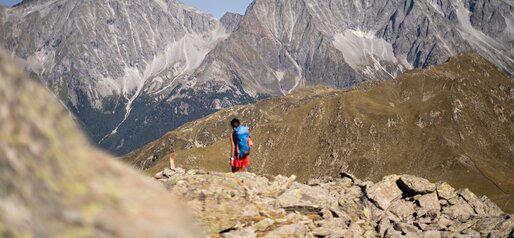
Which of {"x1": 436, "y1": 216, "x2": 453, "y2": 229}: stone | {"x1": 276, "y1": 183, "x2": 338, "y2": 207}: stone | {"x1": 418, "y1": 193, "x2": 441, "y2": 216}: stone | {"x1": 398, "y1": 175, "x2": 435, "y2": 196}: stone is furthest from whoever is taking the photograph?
{"x1": 398, "y1": 175, "x2": 435, "y2": 196}: stone

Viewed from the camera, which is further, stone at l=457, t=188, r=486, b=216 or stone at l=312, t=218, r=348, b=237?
stone at l=457, t=188, r=486, b=216

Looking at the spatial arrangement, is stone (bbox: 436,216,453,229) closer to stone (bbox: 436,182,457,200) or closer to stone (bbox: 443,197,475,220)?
stone (bbox: 443,197,475,220)

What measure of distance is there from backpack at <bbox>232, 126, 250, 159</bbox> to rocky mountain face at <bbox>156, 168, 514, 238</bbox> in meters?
1.49

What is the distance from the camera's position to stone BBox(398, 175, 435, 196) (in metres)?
40.1

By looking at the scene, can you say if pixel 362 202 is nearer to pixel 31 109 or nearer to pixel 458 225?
pixel 458 225

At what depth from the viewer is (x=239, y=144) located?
94.1 feet

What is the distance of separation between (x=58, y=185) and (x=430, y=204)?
3643 centimetres

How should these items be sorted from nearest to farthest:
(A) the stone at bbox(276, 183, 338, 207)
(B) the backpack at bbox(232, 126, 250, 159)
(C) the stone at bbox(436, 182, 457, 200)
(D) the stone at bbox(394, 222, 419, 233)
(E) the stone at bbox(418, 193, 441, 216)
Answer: (A) the stone at bbox(276, 183, 338, 207)
(B) the backpack at bbox(232, 126, 250, 159)
(D) the stone at bbox(394, 222, 419, 233)
(E) the stone at bbox(418, 193, 441, 216)
(C) the stone at bbox(436, 182, 457, 200)

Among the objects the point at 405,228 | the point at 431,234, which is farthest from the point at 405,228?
the point at 431,234

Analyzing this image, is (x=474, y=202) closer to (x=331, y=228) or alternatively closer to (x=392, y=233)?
(x=392, y=233)

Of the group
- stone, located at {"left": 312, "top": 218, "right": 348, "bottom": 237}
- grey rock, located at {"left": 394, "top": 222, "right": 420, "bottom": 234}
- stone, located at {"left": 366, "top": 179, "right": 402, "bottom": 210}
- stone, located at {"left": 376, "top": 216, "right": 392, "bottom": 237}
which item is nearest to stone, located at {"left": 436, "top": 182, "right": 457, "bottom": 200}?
stone, located at {"left": 366, "top": 179, "right": 402, "bottom": 210}

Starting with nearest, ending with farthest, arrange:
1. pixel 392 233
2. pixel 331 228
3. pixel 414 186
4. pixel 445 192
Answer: pixel 331 228 → pixel 392 233 → pixel 414 186 → pixel 445 192

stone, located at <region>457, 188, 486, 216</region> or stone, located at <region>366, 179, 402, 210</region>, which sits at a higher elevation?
stone, located at <region>366, 179, 402, 210</region>

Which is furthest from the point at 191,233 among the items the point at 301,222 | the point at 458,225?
the point at 458,225
